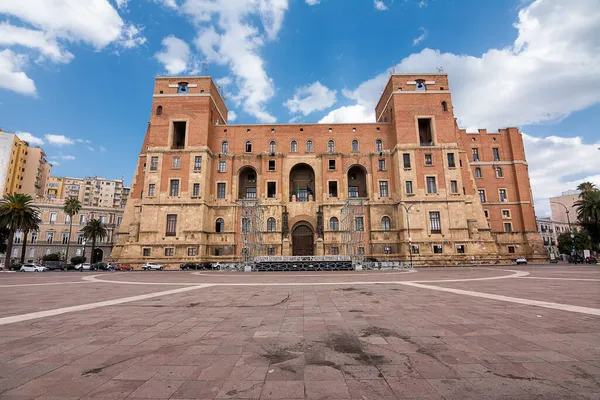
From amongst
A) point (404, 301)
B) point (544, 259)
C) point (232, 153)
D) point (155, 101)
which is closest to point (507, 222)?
point (544, 259)

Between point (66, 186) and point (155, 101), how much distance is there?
7544 centimetres

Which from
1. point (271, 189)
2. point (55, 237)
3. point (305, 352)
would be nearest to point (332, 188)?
point (271, 189)

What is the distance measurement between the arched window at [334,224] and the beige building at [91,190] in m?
76.3

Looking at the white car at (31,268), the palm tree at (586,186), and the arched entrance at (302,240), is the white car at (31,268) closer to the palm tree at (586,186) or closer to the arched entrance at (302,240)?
the arched entrance at (302,240)

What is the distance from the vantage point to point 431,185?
40875 millimetres

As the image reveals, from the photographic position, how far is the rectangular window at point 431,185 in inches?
1601

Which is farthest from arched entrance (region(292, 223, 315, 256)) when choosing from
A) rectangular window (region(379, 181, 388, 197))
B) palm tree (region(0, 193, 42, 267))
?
palm tree (region(0, 193, 42, 267))

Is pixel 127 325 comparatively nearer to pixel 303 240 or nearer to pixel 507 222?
pixel 303 240

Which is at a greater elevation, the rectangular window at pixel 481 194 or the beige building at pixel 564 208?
the beige building at pixel 564 208

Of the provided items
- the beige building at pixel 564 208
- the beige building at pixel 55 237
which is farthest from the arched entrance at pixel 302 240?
the beige building at pixel 564 208

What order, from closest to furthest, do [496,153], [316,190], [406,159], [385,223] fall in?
[406,159], [385,223], [316,190], [496,153]

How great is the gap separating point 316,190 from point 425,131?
1914 centimetres

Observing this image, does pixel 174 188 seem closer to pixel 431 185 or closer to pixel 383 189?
pixel 383 189

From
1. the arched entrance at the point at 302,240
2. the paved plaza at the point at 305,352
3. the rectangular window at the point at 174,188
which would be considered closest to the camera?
the paved plaza at the point at 305,352
